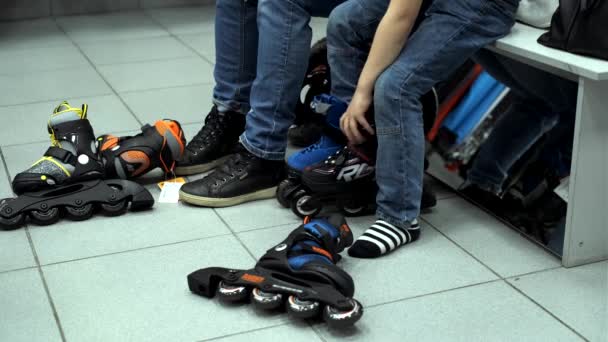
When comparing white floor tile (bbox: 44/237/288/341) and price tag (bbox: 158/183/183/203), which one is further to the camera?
price tag (bbox: 158/183/183/203)

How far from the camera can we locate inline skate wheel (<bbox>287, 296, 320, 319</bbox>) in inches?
56.3

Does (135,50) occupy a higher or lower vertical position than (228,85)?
lower

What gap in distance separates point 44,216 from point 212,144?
487mm

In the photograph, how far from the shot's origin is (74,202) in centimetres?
187

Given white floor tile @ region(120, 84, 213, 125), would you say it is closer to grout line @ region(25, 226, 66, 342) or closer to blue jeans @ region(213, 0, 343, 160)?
blue jeans @ region(213, 0, 343, 160)

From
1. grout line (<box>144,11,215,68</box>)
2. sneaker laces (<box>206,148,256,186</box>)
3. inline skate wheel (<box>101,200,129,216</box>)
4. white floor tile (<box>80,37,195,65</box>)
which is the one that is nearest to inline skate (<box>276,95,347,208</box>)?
sneaker laces (<box>206,148,256,186</box>)

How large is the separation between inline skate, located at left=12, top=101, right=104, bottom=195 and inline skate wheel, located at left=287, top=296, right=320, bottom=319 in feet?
2.42

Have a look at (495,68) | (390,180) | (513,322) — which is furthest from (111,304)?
(495,68)

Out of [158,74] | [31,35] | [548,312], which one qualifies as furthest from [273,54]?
[31,35]

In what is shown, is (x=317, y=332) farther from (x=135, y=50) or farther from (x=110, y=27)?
(x=110, y=27)

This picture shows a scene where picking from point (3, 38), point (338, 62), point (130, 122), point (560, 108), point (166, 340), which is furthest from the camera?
point (3, 38)

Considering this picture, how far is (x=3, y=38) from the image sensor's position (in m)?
3.47

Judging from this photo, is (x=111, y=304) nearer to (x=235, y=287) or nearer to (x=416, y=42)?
(x=235, y=287)

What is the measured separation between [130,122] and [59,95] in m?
0.38
